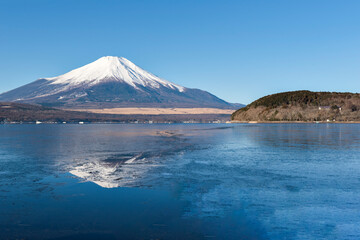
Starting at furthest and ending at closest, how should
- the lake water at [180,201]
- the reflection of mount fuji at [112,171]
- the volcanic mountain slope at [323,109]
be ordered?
the volcanic mountain slope at [323,109]
the reflection of mount fuji at [112,171]
the lake water at [180,201]

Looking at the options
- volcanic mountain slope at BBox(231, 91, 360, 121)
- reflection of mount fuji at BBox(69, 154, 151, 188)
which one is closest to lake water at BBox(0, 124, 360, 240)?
reflection of mount fuji at BBox(69, 154, 151, 188)

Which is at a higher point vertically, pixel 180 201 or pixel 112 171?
pixel 112 171

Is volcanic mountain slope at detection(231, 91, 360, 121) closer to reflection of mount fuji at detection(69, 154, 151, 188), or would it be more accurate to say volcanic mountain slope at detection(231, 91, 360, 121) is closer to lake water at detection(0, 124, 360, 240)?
lake water at detection(0, 124, 360, 240)

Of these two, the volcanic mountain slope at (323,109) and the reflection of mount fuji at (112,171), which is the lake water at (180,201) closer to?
the reflection of mount fuji at (112,171)

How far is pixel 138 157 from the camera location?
2812 cm

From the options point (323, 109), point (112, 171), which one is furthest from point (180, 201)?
point (323, 109)

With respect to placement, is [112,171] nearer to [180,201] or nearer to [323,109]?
[180,201]

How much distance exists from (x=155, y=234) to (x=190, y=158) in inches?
697

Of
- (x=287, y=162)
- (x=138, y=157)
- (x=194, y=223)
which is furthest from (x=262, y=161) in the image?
(x=194, y=223)

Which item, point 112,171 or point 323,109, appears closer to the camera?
point 112,171

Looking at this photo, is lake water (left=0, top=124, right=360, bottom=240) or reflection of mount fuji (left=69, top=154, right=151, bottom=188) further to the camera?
reflection of mount fuji (left=69, top=154, right=151, bottom=188)

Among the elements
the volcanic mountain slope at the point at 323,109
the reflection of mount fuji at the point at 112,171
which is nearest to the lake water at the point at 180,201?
the reflection of mount fuji at the point at 112,171

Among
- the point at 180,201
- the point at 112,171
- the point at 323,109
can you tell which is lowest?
the point at 180,201

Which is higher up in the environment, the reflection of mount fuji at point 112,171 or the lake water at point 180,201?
the reflection of mount fuji at point 112,171
